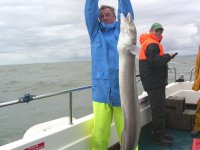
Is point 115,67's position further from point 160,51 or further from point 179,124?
point 179,124

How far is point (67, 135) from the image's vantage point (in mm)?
4527

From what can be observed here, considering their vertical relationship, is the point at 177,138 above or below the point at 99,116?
below

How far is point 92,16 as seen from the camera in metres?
4.14

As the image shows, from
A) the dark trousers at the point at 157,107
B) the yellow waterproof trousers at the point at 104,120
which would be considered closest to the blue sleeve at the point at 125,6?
the yellow waterproof trousers at the point at 104,120

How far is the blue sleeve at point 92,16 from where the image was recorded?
4070 millimetres

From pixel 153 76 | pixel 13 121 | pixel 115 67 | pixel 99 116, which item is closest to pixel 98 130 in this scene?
pixel 99 116

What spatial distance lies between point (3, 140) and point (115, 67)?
10.5m

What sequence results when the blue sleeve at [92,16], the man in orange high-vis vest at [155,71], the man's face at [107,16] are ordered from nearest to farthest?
1. the blue sleeve at [92,16]
2. the man's face at [107,16]
3. the man in orange high-vis vest at [155,71]

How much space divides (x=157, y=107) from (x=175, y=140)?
782 mm

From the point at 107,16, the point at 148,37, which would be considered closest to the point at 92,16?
the point at 107,16

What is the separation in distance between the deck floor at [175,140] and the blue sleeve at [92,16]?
2553 millimetres

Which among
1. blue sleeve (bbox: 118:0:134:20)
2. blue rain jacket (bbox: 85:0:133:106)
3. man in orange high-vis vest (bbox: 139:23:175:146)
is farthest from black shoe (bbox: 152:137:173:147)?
blue sleeve (bbox: 118:0:134:20)

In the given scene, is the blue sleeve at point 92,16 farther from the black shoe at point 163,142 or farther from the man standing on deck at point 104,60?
the black shoe at point 163,142

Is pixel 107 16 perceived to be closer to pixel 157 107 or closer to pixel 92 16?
pixel 92 16
